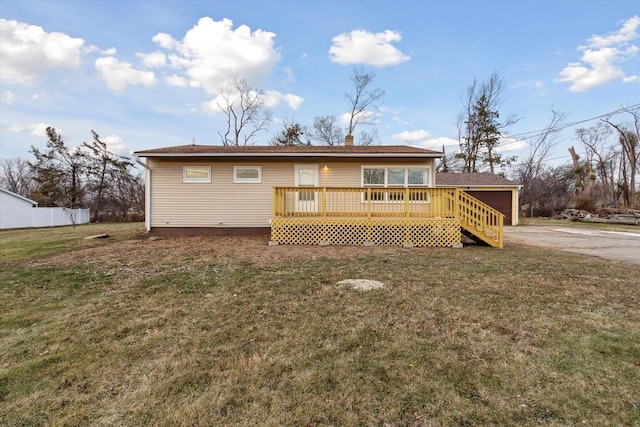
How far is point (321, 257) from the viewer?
21.1ft

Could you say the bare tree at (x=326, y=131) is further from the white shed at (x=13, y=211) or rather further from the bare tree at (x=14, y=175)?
the bare tree at (x=14, y=175)

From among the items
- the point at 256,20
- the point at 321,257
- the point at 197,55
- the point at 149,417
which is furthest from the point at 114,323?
the point at 197,55

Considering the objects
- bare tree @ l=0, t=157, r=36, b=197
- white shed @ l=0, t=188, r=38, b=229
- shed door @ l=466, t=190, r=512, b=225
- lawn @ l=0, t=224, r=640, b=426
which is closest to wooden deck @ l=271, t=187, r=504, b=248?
lawn @ l=0, t=224, r=640, b=426

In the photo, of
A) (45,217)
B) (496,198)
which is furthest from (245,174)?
(45,217)

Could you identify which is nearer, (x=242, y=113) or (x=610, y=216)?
(x=610, y=216)

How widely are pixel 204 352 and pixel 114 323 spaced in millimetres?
1301

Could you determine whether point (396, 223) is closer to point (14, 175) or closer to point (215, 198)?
point (215, 198)

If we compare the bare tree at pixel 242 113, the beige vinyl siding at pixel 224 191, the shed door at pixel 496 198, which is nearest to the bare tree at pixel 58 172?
the bare tree at pixel 242 113

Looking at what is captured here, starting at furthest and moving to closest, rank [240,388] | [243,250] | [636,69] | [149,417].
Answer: [636,69], [243,250], [240,388], [149,417]

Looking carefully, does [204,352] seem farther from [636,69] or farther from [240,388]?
[636,69]

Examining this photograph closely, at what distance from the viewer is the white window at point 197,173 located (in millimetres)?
9805

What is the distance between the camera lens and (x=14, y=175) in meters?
30.4

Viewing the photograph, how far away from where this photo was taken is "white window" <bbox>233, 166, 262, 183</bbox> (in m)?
9.88

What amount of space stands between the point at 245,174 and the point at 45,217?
64.8ft
